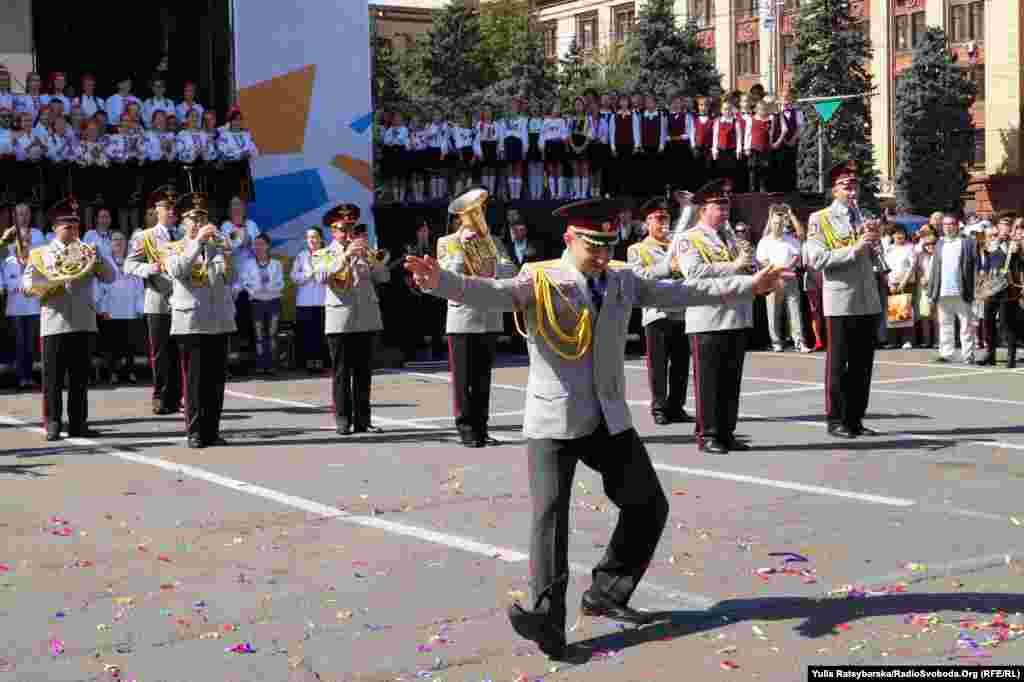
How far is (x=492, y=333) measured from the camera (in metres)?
13.1

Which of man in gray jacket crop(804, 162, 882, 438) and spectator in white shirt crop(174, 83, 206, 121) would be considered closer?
man in gray jacket crop(804, 162, 882, 438)

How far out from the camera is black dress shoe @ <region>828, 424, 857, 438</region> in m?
12.7

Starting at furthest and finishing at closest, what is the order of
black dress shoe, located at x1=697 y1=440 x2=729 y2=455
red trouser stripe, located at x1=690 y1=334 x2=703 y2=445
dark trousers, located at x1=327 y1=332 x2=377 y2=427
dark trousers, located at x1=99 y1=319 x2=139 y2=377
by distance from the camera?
1. dark trousers, located at x1=99 y1=319 x2=139 y2=377
2. dark trousers, located at x1=327 y1=332 x2=377 y2=427
3. red trouser stripe, located at x1=690 y1=334 x2=703 y2=445
4. black dress shoe, located at x1=697 y1=440 x2=729 y2=455

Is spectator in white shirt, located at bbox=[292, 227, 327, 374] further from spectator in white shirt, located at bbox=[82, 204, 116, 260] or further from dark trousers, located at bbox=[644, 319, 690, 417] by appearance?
dark trousers, located at bbox=[644, 319, 690, 417]

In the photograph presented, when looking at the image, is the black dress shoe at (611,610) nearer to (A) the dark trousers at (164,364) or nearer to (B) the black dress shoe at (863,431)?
(B) the black dress shoe at (863,431)

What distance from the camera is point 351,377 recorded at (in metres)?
13.8

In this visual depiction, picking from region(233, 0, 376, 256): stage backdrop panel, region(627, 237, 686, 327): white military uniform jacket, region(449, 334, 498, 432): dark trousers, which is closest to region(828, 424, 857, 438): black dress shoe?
region(627, 237, 686, 327): white military uniform jacket

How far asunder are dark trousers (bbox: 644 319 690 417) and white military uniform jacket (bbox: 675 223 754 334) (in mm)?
1964

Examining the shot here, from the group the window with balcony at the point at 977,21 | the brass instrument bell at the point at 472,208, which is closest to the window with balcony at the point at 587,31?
the window with balcony at the point at 977,21

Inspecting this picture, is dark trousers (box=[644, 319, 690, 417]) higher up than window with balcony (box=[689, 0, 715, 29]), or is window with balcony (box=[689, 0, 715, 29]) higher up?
window with balcony (box=[689, 0, 715, 29])

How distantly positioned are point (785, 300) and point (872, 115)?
1914 inches

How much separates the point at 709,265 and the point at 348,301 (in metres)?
3.68

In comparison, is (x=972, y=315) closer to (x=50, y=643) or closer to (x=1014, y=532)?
(x=1014, y=532)

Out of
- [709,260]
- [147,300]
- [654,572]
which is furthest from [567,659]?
[147,300]
